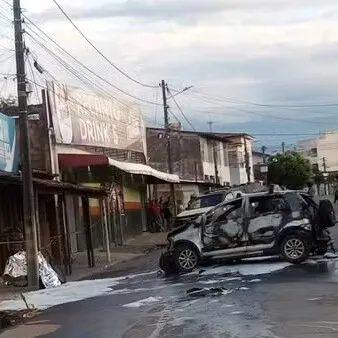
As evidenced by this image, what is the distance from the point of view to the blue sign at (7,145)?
2273 centimetres

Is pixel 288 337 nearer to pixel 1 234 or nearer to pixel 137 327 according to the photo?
pixel 137 327

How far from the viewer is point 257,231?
19469mm

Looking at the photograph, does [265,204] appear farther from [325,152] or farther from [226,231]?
[325,152]

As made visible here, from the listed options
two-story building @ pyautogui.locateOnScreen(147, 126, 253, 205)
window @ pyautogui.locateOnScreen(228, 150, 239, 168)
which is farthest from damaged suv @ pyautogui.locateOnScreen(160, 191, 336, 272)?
window @ pyautogui.locateOnScreen(228, 150, 239, 168)

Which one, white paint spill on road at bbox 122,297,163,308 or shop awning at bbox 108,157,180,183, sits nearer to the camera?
white paint spill on road at bbox 122,297,163,308

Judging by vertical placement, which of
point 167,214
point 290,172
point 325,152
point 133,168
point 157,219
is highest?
point 325,152

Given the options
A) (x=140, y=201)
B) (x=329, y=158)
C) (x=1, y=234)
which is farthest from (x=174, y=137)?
(x=329, y=158)

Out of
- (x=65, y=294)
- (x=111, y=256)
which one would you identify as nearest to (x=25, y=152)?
(x=65, y=294)

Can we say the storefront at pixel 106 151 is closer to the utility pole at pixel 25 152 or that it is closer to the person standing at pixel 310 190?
the person standing at pixel 310 190

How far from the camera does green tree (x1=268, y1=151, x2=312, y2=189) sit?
9800 centimetres

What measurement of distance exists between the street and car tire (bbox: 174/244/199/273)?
0.47m

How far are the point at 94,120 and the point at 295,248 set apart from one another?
56.2 feet

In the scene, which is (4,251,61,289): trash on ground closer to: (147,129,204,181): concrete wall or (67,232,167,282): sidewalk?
(67,232,167,282): sidewalk

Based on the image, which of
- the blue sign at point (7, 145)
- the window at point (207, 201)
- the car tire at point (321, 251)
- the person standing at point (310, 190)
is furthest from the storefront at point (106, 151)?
the car tire at point (321, 251)
